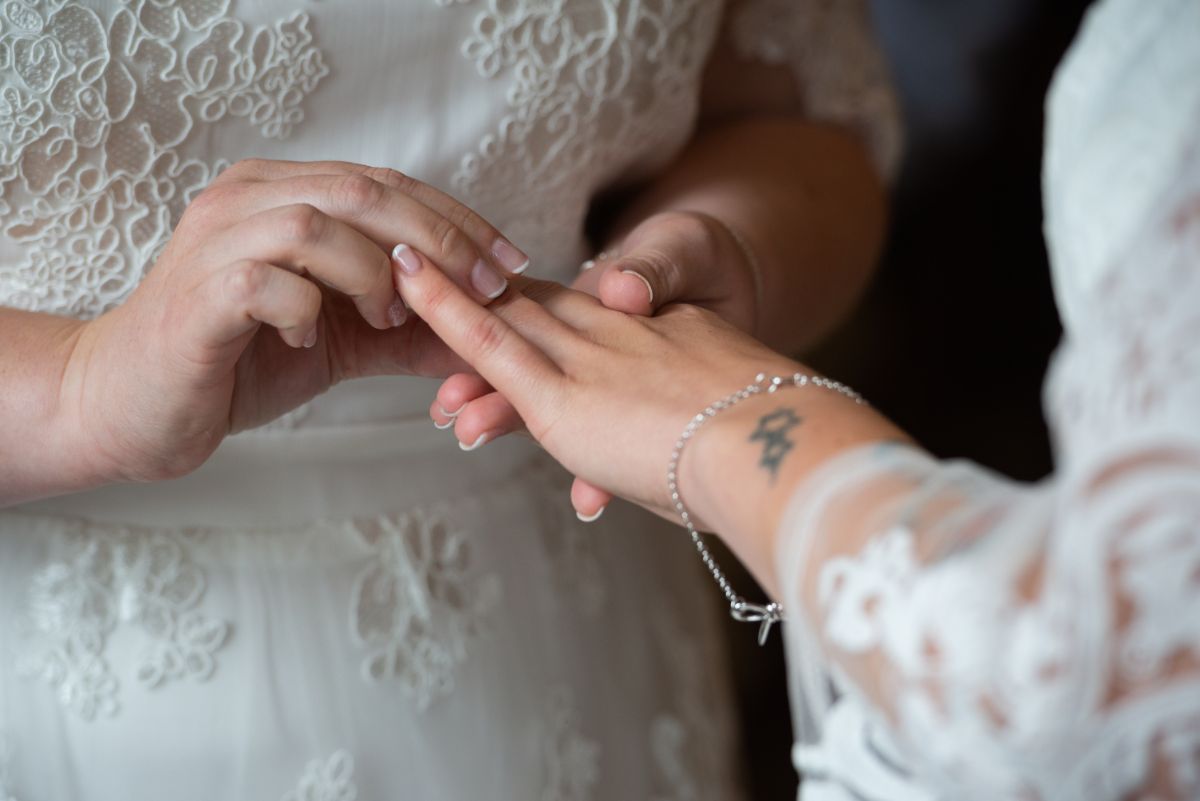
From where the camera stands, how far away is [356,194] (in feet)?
2.82

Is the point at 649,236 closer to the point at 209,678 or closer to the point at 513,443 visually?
the point at 513,443

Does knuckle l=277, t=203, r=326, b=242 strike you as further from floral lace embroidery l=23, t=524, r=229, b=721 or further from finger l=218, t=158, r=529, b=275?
floral lace embroidery l=23, t=524, r=229, b=721

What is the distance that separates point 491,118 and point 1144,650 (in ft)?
2.54

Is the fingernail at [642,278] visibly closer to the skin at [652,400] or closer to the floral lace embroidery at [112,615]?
the skin at [652,400]

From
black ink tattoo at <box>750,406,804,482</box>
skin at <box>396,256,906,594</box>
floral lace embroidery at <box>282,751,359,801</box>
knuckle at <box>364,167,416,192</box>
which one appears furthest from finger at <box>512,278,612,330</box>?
floral lace embroidery at <box>282,751,359,801</box>

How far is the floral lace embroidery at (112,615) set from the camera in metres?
1.04

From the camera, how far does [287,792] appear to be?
1.08 m

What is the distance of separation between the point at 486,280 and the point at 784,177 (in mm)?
510

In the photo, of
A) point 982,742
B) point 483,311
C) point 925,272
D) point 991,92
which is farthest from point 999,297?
point 982,742

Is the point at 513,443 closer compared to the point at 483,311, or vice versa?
the point at 483,311

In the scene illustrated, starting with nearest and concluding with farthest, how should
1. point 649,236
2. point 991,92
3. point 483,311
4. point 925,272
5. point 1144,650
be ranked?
point 1144,650 < point 483,311 < point 649,236 < point 991,92 < point 925,272

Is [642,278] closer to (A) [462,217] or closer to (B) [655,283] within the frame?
(B) [655,283]

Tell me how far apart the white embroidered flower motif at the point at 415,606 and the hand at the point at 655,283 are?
204 mm

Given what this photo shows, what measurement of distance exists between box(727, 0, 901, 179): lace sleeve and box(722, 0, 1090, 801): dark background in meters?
1.61
